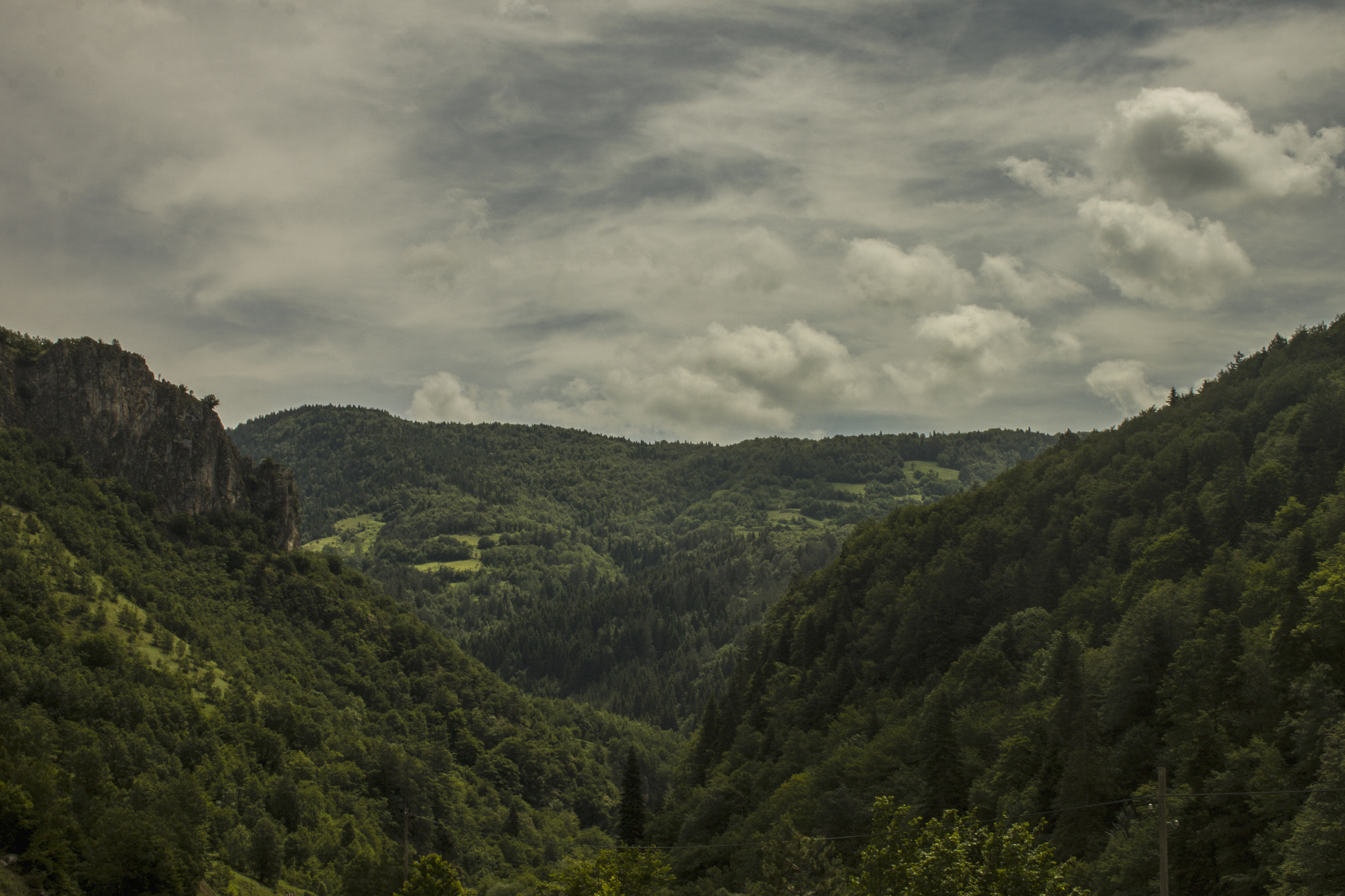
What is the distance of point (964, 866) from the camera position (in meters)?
42.5

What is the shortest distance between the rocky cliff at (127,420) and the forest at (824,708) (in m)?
5.48

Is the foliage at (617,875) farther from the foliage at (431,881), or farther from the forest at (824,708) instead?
the foliage at (431,881)

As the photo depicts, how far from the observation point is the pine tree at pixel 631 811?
106000 millimetres

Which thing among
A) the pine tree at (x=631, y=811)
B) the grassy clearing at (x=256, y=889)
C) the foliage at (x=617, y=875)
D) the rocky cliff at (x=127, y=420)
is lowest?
the grassy clearing at (x=256, y=889)

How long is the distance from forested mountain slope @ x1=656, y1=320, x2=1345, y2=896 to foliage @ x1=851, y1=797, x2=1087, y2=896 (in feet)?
35.7

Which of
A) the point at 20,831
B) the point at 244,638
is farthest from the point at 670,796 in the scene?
the point at 20,831

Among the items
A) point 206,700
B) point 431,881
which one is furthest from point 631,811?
point 206,700

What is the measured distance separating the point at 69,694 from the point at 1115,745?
9489cm

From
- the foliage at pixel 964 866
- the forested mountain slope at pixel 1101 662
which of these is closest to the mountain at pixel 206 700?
the forested mountain slope at pixel 1101 662

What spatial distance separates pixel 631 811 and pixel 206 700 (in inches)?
2079

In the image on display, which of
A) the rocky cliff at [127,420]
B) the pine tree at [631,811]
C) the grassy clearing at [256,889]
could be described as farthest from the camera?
the rocky cliff at [127,420]

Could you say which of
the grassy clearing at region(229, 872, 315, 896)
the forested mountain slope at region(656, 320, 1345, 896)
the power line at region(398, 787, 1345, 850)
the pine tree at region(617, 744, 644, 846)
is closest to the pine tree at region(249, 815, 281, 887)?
the grassy clearing at region(229, 872, 315, 896)

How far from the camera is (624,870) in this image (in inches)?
2758

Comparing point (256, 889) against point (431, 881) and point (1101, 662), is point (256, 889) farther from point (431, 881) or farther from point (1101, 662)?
point (1101, 662)
